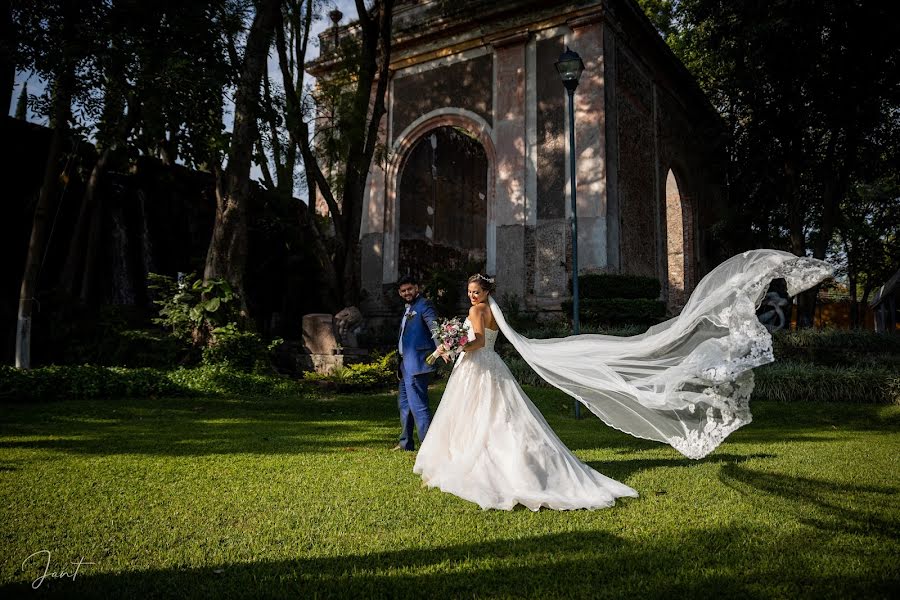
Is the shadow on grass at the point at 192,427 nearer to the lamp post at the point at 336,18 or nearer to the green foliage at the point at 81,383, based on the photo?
the green foliage at the point at 81,383

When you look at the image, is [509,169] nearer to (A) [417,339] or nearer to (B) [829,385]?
(B) [829,385]

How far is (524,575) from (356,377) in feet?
28.2

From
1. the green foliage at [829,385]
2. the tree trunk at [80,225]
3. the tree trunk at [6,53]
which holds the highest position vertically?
the tree trunk at [6,53]

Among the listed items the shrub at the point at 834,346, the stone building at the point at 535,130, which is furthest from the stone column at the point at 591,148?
the shrub at the point at 834,346

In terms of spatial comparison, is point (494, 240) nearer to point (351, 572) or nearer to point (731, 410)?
point (731, 410)

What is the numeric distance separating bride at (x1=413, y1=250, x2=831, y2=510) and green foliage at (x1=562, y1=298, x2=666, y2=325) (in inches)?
330

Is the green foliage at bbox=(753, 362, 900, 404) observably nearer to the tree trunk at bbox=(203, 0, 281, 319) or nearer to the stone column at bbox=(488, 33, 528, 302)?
the stone column at bbox=(488, 33, 528, 302)

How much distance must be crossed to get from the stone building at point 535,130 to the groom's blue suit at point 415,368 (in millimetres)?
9185

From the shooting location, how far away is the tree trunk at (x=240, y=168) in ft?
37.6

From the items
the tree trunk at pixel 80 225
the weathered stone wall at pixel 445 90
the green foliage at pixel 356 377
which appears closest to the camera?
the green foliage at pixel 356 377

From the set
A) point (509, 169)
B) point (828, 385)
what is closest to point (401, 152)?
point (509, 169)

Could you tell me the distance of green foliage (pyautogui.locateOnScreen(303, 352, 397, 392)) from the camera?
36.0 ft

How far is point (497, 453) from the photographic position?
452 cm

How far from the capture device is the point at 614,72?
1541 centimetres
